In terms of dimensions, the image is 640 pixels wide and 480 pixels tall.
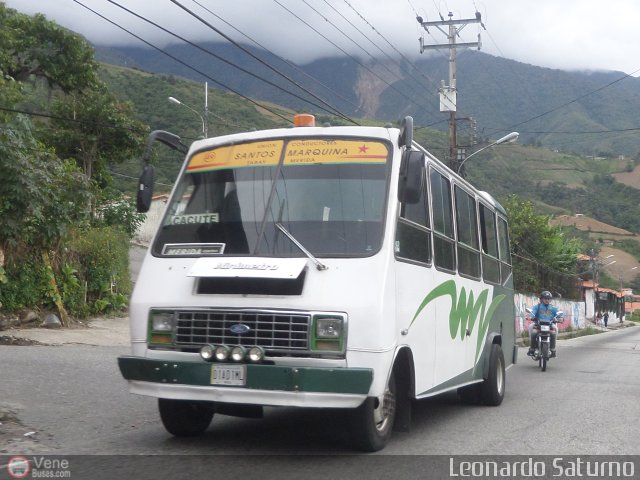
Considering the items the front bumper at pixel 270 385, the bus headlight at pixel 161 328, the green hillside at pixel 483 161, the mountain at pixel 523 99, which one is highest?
the mountain at pixel 523 99

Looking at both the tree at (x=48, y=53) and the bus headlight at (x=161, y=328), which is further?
the tree at (x=48, y=53)

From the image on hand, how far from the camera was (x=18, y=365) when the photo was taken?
37.8ft

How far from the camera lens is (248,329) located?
6.16 metres

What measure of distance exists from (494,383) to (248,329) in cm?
516

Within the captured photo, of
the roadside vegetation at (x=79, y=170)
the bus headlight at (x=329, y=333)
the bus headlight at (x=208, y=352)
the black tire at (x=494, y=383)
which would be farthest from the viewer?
the roadside vegetation at (x=79, y=170)

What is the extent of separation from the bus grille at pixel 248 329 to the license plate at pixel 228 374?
0.64 feet

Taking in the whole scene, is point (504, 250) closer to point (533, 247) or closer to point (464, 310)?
point (464, 310)

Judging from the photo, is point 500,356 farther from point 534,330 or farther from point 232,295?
point 534,330

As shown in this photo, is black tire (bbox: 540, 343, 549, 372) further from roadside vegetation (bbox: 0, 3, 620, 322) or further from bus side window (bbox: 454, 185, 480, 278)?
roadside vegetation (bbox: 0, 3, 620, 322)

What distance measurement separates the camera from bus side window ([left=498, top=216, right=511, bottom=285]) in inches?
473

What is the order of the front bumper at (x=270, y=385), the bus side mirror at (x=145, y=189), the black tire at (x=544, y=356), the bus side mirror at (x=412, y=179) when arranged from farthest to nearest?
the black tire at (x=544, y=356) → the bus side mirror at (x=145, y=189) → the bus side mirror at (x=412, y=179) → the front bumper at (x=270, y=385)

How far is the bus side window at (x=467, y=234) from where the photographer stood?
9.11 metres

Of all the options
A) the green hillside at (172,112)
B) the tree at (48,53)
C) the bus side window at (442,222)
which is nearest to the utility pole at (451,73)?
the green hillside at (172,112)

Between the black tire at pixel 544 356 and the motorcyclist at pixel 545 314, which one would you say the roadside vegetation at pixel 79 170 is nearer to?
the motorcyclist at pixel 545 314
